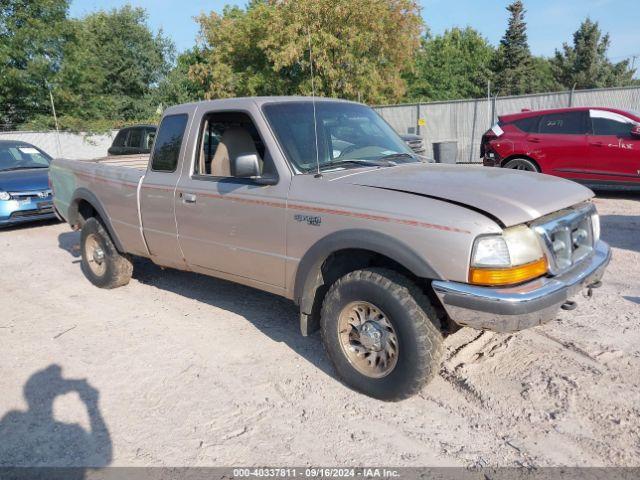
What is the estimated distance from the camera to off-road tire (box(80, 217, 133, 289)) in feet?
18.8

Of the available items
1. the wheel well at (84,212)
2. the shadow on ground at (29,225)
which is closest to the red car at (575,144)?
the wheel well at (84,212)

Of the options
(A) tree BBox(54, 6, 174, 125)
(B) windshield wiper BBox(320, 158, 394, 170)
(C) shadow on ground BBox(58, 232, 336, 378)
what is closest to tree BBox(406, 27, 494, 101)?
(A) tree BBox(54, 6, 174, 125)

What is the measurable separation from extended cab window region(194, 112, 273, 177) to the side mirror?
1.00 feet

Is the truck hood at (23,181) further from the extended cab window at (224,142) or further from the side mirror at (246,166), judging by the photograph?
the side mirror at (246,166)

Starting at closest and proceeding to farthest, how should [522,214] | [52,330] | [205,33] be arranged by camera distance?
[522,214], [52,330], [205,33]

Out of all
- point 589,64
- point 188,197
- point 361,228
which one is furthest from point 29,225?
point 589,64

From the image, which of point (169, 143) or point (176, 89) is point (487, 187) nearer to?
point (169, 143)

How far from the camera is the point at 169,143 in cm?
474

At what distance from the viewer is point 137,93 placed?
36625mm

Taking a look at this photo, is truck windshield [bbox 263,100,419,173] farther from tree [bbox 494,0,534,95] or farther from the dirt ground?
tree [bbox 494,0,534,95]

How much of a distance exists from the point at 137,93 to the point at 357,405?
123 ft

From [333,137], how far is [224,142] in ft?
3.12

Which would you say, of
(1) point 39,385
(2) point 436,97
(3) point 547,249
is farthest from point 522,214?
(2) point 436,97

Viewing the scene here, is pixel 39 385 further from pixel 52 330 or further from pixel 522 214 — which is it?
pixel 522 214
